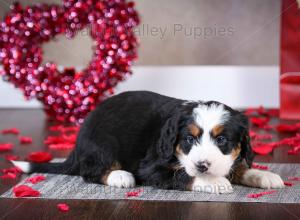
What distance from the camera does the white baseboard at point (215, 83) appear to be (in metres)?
5.60

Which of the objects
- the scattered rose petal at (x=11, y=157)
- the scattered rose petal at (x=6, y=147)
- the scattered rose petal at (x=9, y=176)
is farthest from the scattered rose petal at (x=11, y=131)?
the scattered rose petal at (x=9, y=176)

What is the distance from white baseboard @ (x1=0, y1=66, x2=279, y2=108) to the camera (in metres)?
5.60

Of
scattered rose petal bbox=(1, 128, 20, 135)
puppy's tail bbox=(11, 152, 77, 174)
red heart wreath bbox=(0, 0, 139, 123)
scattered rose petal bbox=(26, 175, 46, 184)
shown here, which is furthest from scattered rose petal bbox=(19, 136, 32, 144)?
scattered rose petal bbox=(26, 175, 46, 184)

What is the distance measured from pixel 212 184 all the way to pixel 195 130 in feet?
0.85

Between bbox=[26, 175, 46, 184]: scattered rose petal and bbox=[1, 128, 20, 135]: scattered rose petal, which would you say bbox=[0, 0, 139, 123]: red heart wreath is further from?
bbox=[26, 175, 46, 184]: scattered rose petal

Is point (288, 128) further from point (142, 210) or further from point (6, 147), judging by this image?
point (142, 210)

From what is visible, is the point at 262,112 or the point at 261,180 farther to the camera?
the point at 262,112

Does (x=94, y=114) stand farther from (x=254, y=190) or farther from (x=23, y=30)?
(x=23, y=30)

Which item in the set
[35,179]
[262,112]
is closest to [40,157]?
[35,179]

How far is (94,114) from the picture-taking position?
3.21 metres

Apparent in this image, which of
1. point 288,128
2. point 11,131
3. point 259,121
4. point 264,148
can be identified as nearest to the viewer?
point 264,148

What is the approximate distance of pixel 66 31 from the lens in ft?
16.5

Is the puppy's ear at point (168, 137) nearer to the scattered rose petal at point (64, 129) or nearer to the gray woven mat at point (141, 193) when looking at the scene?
the gray woven mat at point (141, 193)

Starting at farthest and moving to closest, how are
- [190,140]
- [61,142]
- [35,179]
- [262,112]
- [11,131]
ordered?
1. [262,112]
2. [11,131]
3. [61,142]
4. [35,179]
5. [190,140]
